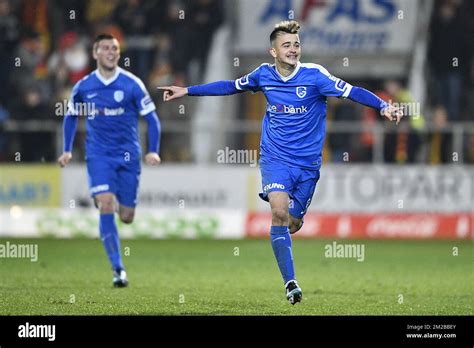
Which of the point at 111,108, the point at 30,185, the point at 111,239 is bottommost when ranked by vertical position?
the point at 111,239

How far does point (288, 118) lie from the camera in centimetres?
1125

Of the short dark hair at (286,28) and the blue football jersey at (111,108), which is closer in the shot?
the short dark hair at (286,28)

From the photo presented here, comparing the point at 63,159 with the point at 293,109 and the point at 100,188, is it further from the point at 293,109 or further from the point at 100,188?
the point at 293,109

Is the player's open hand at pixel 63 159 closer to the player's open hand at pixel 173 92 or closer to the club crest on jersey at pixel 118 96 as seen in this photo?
the club crest on jersey at pixel 118 96

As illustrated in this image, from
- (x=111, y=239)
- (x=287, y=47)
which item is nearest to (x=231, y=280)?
(x=111, y=239)

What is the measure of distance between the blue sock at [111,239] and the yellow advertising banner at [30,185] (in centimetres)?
764

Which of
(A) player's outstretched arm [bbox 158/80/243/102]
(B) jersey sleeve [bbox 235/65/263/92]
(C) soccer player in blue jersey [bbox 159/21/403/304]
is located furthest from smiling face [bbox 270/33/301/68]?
(A) player's outstretched arm [bbox 158/80/243/102]

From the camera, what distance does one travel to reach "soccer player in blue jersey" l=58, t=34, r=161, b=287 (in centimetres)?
1342

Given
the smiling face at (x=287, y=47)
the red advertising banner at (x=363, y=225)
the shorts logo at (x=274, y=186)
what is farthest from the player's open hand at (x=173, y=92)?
the red advertising banner at (x=363, y=225)

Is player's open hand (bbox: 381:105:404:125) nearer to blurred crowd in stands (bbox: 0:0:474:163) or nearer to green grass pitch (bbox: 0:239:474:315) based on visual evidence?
green grass pitch (bbox: 0:239:474:315)

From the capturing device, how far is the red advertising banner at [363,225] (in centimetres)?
2073

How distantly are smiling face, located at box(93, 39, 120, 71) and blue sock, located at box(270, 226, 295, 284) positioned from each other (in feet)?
11.2

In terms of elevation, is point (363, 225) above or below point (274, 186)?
below

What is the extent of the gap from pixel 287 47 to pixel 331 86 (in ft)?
1.83
